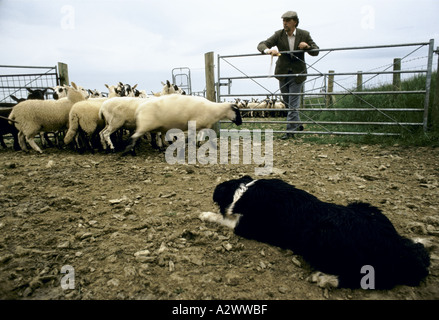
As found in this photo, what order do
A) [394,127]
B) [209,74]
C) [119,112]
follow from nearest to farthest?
[119,112] → [394,127] → [209,74]

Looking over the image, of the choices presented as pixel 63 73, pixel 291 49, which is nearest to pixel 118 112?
pixel 291 49

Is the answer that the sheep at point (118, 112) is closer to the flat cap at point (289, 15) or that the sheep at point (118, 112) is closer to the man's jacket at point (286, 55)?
the man's jacket at point (286, 55)

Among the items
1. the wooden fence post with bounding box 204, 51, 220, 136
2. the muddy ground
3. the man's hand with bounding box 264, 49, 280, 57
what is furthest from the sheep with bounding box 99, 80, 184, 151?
the man's hand with bounding box 264, 49, 280, 57

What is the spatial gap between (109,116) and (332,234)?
5.08 meters

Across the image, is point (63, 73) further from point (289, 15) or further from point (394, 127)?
point (394, 127)

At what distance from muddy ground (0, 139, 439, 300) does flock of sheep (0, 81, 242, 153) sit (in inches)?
47.6

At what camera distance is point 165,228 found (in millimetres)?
2420

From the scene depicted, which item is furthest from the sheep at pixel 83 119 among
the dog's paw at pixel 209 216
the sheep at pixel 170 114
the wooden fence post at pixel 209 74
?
the dog's paw at pixel 209 216

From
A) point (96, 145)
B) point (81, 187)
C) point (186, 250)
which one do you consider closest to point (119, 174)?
point (81, 187)

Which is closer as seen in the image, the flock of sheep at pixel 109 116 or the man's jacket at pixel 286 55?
the flock of sheep at pixel 109 116

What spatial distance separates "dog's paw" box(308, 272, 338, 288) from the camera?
1671mm

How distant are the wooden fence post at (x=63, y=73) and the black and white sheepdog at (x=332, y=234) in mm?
9133

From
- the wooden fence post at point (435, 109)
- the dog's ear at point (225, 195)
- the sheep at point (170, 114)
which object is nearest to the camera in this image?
the dog's ear at point (225, 195)

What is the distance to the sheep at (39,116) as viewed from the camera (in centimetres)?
582
